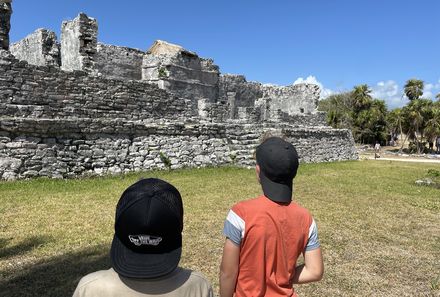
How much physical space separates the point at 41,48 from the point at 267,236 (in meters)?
19.7

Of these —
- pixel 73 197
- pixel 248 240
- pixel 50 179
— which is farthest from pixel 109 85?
pixel 248 240

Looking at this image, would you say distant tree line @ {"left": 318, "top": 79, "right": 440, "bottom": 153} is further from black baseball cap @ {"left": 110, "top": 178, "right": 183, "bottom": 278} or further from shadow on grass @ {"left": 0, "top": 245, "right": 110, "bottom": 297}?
black baseball cap @ {"left": 110, "top": 178, "right": 183, "bottom": 278}

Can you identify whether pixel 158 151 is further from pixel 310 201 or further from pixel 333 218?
pixel 333 218

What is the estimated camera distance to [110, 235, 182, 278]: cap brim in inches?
63.7

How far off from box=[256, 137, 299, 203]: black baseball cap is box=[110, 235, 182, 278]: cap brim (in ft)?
2.88

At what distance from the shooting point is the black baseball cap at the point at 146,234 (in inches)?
63.5

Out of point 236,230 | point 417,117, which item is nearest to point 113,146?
point 236,230

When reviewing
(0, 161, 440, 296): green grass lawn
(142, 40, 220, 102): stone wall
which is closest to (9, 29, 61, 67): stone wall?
(142, 40, 220, 102): stone wall

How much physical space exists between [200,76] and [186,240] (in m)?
21.3

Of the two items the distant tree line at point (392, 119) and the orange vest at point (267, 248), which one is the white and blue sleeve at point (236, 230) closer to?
the orange vest at point (267, 248)

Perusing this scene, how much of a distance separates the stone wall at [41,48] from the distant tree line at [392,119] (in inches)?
1432

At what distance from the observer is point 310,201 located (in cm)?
938

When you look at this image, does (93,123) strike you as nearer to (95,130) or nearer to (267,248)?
(95,130)

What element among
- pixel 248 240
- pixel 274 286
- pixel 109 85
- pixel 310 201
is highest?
pixel 109 85
